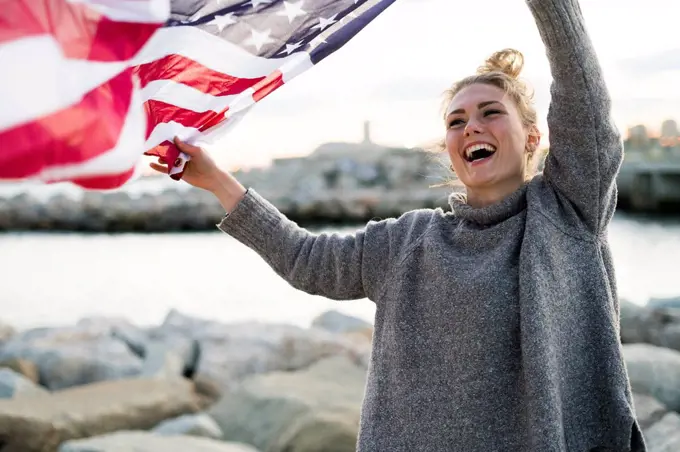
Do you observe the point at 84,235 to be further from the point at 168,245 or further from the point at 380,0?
the point at 380,0

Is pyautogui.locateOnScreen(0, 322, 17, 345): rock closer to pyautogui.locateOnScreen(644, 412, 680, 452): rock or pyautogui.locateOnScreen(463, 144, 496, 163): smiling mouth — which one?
pyautogui.locateOnScreen(644, 412, 680, 452): rock

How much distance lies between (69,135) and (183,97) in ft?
1.47

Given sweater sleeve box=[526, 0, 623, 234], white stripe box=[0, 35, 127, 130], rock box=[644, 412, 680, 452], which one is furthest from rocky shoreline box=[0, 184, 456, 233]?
white stripe box=[0, 35, 127, 130]

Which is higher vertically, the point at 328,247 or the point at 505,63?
the point at 505,63

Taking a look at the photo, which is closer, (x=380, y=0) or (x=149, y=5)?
(x=149, y=5)

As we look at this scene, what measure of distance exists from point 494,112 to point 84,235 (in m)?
16.7

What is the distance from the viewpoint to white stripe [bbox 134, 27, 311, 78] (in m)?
1.52

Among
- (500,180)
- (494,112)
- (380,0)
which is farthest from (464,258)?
(380,0)

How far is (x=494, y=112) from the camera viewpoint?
1.54 meters

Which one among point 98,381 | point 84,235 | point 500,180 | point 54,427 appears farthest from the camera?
point 84,235

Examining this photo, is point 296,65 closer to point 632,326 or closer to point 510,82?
point 510,82

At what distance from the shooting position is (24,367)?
14.2 ft

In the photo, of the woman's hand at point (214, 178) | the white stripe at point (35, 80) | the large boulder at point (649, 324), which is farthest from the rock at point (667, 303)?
the white stripe at point (35, 80)

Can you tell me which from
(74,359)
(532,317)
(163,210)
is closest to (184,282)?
(74,359)
